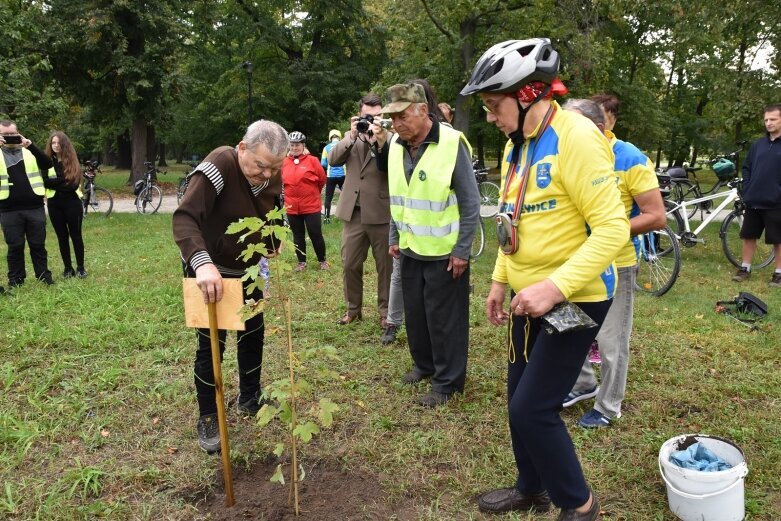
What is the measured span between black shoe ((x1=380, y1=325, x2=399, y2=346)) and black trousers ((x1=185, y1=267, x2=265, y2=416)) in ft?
4.91

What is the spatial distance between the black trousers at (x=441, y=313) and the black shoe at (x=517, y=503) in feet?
3.89

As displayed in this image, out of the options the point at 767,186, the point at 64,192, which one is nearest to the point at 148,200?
the point at 64,192

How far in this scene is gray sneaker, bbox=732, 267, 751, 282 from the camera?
23.5ft

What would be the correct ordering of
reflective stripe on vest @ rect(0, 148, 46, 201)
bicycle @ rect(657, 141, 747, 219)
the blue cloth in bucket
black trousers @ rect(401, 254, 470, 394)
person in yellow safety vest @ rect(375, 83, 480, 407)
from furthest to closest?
bicycle @ rect(657, 141, 747, 219), reflective stripe on vest @ rect(0, 148, 46, 201), black trousers @ rect(401, 254, 470, 394), person in yellow safety vest @ rect(375, 83, 480, 407), the blue cloth in bucket

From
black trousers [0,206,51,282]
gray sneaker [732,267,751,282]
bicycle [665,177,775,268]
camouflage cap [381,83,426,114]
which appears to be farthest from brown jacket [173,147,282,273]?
gray sneaker [732,267,751,282]

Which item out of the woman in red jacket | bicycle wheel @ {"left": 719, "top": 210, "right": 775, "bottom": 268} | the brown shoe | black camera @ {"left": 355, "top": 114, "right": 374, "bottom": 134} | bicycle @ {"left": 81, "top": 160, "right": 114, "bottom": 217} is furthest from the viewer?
bicycle @ {"left": 81, "top": 160, "right": 114, "bottom": 217}

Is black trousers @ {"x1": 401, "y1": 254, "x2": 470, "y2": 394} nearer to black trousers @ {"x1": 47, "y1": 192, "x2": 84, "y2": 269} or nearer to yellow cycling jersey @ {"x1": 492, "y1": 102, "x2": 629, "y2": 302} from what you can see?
yellow cycling jersey @ {"x1": 492, "y1": 102, "x2": 629, "y2": 302}

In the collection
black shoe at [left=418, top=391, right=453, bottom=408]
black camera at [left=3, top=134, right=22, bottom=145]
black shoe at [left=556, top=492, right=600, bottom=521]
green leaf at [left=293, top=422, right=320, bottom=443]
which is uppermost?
black camera at [left=3, top=134, right=22, bottom=145]

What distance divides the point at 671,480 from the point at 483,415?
1227 millimetres

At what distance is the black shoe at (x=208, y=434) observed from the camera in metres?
3.23

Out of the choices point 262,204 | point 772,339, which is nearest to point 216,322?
point 262,204

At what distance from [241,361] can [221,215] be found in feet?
3.14

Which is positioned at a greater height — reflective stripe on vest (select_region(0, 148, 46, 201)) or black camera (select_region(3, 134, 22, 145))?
black camera (select_region(3, 134, 22, 145))

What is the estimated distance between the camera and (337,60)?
83.9 feet
